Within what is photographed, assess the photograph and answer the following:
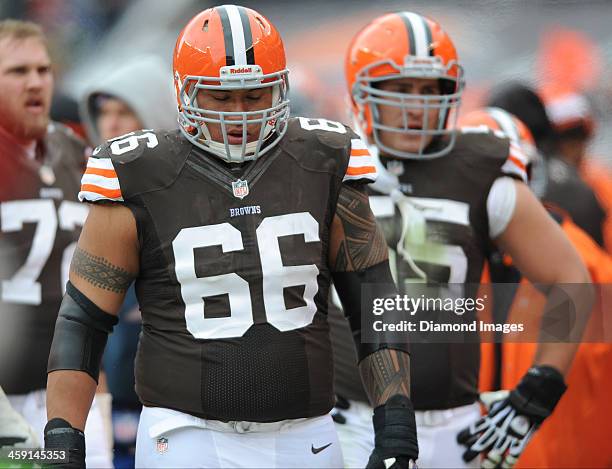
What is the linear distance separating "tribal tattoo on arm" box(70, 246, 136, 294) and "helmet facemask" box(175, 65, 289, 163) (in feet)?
1.06

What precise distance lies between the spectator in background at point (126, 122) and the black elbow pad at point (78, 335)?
6.19 feet

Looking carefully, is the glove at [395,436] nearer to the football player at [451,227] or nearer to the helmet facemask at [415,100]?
the football player at [451,227]

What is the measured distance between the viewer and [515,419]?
3342 millimetres

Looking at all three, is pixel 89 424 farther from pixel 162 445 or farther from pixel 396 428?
pixel 396 428

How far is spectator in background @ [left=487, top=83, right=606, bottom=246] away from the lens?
5082 millimetres

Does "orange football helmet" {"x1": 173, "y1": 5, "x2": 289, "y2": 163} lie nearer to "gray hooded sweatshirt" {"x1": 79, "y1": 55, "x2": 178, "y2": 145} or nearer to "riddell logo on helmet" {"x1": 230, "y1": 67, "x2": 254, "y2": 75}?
"riddell logo on helmet" {"x1": 230, "y1": 67, "x2": 254, "y2": 75}

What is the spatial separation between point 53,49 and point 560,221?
252 centimetres

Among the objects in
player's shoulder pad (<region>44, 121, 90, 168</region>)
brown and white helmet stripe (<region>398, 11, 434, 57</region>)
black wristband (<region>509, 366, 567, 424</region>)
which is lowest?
black wristband (<region>509, 366, 567, 424</region>)

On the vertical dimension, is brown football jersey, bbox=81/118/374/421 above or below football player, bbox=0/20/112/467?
above

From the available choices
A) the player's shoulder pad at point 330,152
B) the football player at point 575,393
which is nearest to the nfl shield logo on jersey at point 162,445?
the player's shoulder pad at point 330,152

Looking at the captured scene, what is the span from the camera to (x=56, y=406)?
251 cm

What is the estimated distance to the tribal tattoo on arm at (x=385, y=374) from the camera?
8.66 feet

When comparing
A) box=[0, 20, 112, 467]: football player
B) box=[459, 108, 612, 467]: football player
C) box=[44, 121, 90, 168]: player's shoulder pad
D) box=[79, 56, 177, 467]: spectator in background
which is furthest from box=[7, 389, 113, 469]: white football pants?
box=[459, 108, 612, 467]: football player

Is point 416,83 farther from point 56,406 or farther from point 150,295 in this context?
point 56,406
